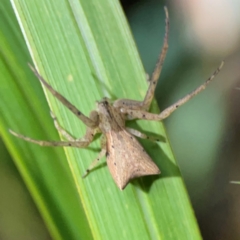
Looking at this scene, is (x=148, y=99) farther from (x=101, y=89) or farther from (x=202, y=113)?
(x=202, y=113)

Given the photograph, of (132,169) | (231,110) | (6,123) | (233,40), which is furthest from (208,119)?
(6,123)

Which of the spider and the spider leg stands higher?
the spider leg

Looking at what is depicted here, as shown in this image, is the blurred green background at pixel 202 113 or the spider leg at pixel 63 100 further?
the blurred green background at pixel 202 113

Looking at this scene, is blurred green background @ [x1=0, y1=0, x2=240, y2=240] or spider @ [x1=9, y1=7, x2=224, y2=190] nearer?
spider @ [x1=9, y1=7, x2=224, y2=190]

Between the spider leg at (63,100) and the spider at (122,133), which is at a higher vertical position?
the spider leg at (63,100)

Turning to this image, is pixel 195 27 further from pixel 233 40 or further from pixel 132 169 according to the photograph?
pixel 132 169

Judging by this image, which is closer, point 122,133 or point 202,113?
point 122,133

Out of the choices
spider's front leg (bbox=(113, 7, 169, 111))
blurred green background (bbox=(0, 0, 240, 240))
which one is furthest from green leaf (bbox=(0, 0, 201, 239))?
blurred green background (bbox=(0, 0, 240, 240))

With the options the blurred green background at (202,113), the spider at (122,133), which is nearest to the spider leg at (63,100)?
the spider at (122,133)

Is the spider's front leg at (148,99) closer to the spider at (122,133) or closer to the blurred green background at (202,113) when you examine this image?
the spider at (122,133)

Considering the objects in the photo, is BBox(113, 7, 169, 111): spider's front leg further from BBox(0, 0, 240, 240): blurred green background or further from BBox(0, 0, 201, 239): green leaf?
BBox(0, 0, 240, 240): blurred green background

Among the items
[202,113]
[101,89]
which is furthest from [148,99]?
[202,113]
